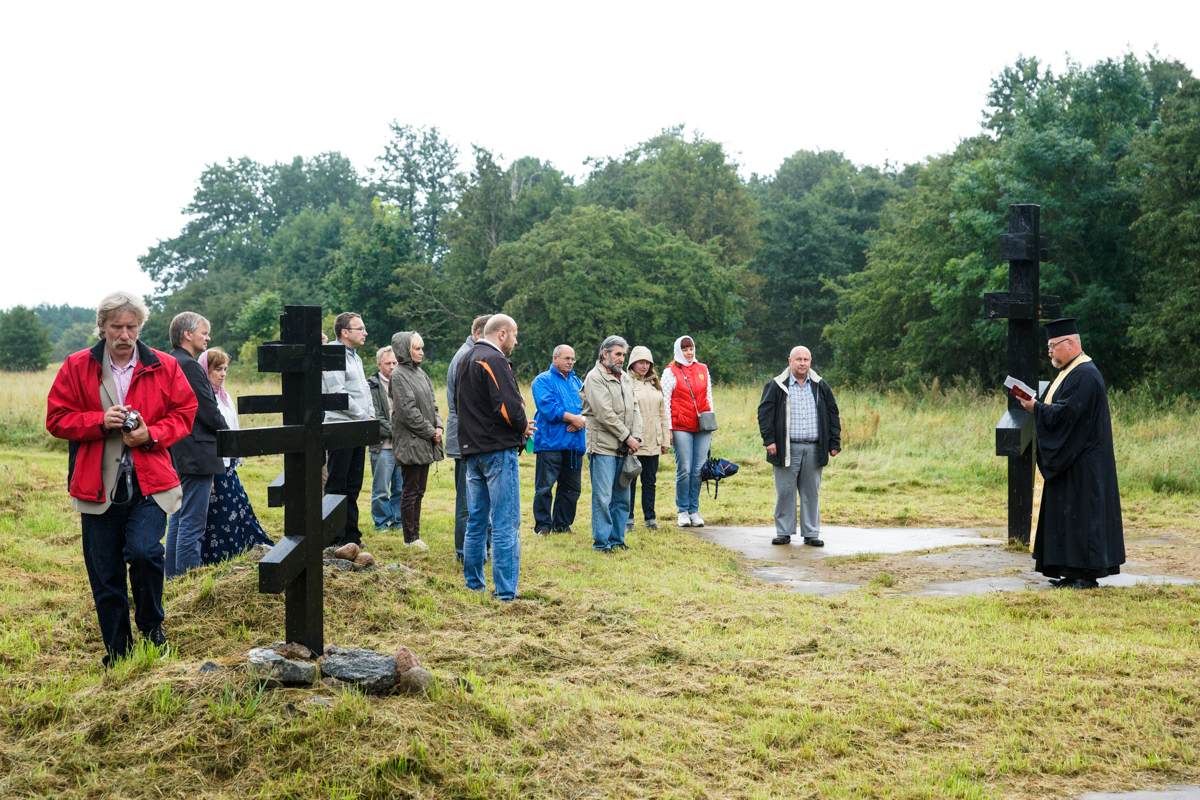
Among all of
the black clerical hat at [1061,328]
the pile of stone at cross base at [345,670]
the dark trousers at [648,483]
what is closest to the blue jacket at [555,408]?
the dark trousers at [648,483]

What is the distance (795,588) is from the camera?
25.4 feet

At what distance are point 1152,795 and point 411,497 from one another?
6.33 metres

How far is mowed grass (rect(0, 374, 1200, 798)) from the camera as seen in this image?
3.69 metres

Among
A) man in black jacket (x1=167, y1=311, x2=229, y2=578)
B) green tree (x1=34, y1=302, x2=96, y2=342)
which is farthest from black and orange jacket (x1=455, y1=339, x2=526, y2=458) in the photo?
green tree (x1=34, y1=302, x2=96, y2=342)

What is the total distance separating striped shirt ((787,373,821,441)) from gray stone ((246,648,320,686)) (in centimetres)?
665

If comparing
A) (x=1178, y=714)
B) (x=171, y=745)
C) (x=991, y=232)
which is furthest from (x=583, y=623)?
(x=991, y=232)

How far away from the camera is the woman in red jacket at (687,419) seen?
10812 millimetres

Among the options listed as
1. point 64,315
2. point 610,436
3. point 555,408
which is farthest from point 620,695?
point 64,315

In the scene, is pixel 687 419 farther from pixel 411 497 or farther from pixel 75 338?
pixel 75 338

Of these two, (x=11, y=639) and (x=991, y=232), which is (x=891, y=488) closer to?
(x=11, y=639)

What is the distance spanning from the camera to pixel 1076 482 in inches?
302

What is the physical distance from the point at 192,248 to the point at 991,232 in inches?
3051

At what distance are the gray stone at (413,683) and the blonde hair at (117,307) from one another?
2159 millimetres

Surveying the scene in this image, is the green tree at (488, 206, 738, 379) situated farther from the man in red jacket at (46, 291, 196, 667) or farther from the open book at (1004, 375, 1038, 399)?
the man in red jacket at (46, 291, 196, 667)
